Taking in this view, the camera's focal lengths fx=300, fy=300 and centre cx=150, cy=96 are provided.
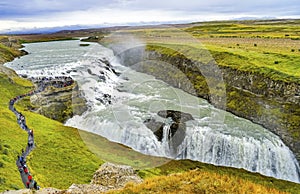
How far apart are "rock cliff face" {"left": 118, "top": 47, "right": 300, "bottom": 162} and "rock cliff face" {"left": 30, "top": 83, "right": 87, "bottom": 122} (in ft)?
50.8

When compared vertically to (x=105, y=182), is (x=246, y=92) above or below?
above

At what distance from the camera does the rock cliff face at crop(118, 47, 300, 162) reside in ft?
99.3

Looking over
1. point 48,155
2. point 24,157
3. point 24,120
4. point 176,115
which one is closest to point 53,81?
point 24,120

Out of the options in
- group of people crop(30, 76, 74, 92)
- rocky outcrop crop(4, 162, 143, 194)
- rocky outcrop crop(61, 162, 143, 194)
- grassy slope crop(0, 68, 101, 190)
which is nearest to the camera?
rocky outcrop crop(4, 162, 143, 194)

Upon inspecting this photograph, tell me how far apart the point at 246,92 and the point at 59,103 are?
81.9ft

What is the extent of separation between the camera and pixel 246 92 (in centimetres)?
3734

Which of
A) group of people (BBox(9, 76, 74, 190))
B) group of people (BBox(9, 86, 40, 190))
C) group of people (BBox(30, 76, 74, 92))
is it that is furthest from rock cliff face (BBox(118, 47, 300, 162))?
group of people (BBox(9, 86, 40, 190))

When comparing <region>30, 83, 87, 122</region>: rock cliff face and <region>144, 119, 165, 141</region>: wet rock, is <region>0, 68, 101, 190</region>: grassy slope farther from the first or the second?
<region>144, 119, 165, 141</region>: wet rock

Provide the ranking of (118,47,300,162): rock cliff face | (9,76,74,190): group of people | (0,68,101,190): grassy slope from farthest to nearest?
(118,47,300,162): rock cliff face < (0,68,101,190): grassy slope < (9,76,74,190): group of people

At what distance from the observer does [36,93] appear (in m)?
43.8

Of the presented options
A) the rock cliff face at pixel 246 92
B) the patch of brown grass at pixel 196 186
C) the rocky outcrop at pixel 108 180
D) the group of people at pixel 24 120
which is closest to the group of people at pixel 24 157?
the group of people at pixel 24 120

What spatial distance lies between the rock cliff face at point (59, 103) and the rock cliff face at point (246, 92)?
15497 millimetres

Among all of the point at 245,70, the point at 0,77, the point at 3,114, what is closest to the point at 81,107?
the point at 3,114

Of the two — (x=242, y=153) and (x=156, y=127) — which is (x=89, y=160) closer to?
(x=156, y=127)
